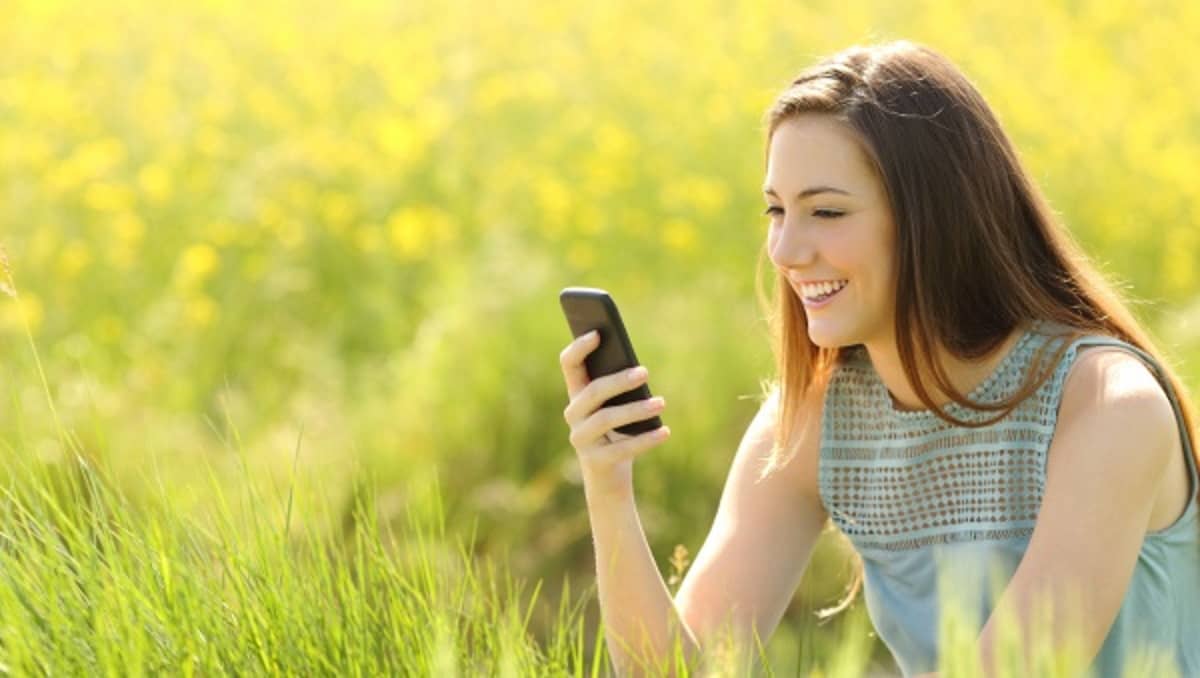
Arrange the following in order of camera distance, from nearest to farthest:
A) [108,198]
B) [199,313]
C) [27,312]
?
1. [27,312]
2. [199,313]
3. [108,198]

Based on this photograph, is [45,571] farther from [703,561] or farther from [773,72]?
[773,72]

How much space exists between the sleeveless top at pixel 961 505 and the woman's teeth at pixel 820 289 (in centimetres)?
24

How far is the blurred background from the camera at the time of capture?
4.85 metres

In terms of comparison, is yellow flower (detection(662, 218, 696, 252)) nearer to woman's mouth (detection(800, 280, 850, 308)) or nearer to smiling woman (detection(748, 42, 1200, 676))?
smiling woman (detection(748, 42, 1200, 676))

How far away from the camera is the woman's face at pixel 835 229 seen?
237cm

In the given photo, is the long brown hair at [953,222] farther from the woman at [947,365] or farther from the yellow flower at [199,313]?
the yellow flower at [199,313]

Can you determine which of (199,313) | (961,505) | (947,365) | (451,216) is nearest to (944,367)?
(947,365)

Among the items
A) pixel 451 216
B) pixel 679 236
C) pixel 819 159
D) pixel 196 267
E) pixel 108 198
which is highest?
Result: pixel 819 159

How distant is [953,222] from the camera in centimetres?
236

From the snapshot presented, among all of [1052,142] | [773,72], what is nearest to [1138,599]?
[1052,142]

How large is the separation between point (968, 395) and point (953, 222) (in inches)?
10.1

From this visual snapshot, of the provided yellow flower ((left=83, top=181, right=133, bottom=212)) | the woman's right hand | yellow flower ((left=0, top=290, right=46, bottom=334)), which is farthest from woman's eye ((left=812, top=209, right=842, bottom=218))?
yellow flower ((left=83, top=181, right=133, bottom=212))

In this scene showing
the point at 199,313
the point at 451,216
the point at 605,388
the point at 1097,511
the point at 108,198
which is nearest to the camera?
the point at 1097,511

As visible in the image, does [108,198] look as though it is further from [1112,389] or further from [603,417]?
[1112,389]
